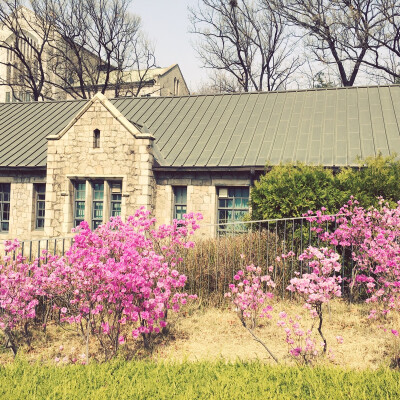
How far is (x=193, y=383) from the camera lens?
4598 mm

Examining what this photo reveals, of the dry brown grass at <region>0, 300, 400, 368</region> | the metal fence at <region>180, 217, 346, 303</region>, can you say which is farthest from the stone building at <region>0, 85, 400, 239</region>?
the dry brown grass at <region>0, 300, 400, 368</region>

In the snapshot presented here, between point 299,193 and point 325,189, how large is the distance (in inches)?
25.5

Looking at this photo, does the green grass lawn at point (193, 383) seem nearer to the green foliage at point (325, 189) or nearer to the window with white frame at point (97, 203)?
the green foliage at point (325, 189)

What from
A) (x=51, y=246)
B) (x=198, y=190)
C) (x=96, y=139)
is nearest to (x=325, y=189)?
(x=198, y=190)

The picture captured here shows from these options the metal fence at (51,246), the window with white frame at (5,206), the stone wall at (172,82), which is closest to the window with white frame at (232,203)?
the metal fence at (51,246)

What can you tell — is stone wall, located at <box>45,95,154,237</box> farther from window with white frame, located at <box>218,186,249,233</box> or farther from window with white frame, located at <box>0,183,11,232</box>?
window with white frame, located at <box>0,183,11,232</box>

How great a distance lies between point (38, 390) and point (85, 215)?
35.9 ft

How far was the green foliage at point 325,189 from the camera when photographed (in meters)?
10.5

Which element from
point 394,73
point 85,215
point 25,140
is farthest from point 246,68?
point 85,215

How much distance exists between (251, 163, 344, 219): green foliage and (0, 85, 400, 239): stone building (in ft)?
6.41

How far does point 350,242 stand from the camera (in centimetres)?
939

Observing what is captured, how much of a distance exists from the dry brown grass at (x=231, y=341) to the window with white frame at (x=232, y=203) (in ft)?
20.2

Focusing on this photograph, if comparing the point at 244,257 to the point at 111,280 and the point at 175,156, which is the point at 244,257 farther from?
the point at 175,156

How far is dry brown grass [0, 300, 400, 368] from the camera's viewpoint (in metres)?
6.80
